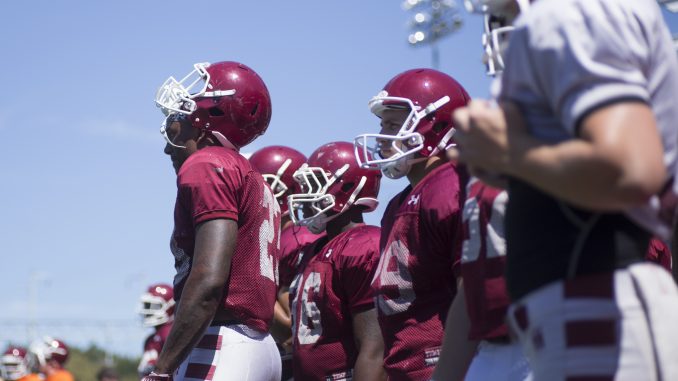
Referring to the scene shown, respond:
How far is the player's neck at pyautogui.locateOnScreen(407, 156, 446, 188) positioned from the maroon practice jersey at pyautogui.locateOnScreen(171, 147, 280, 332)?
0.73 meters

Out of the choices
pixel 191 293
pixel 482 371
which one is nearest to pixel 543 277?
pixel 482 371

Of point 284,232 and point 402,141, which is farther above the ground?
point 402,141

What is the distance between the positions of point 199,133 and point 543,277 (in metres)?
3.54

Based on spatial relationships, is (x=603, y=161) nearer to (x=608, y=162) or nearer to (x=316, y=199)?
(x=608, y=162)

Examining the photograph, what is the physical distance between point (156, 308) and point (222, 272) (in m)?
8.13

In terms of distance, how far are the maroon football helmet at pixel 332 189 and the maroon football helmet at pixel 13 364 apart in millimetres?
10896

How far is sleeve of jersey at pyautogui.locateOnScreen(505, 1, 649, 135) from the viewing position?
2.17 m

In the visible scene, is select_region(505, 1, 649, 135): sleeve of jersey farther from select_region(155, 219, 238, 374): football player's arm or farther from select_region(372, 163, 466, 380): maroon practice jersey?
select_region(155, 219, 238, 374): football player's arm

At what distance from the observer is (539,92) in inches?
91.2

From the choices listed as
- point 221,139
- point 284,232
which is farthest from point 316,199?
point 284,232

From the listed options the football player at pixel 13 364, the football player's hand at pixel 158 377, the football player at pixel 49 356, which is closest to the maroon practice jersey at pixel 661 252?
the football player's hand at pixel 158 377

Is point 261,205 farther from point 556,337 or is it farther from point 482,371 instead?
point 556,337

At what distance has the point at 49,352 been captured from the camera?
14539 mm

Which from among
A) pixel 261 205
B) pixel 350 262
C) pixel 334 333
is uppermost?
pixel 261 205
